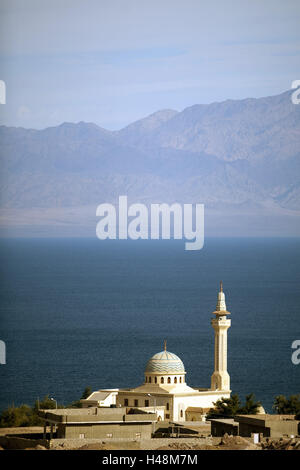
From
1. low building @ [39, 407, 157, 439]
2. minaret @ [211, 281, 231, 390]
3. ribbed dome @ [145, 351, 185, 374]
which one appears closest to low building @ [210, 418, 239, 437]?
low building @ [39, 407, 157, 439]

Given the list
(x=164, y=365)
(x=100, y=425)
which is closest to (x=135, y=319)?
(x=164, y=365)

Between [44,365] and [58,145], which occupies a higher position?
[58,145]

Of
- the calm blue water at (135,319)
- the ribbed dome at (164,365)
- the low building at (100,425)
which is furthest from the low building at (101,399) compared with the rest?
the low building at (100,425)

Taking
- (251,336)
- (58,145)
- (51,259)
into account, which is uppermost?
(58,145)

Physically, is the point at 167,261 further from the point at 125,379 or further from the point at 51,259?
the point at 125,379

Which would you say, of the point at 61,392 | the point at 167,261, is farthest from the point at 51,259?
the point at 61,392

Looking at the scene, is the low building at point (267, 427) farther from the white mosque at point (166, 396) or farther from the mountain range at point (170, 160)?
the mountain range at point (170, 160)
